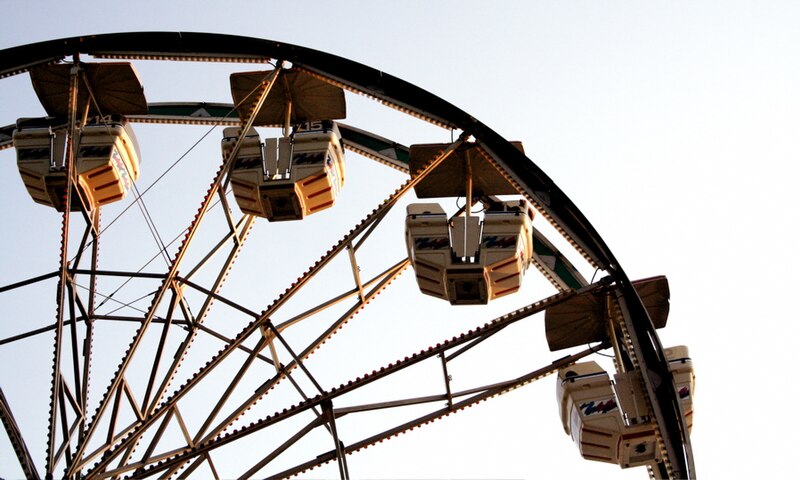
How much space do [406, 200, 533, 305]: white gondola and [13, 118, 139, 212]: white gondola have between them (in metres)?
4.23

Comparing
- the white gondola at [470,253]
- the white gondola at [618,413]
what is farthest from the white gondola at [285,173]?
the white gondola at [618,413]

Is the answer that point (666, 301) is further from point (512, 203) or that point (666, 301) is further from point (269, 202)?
point (269, 202)

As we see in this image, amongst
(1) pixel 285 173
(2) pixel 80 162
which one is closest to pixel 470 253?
(1) pixel 285 173

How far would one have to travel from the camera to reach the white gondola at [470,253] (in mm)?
15602

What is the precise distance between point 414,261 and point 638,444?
337cm

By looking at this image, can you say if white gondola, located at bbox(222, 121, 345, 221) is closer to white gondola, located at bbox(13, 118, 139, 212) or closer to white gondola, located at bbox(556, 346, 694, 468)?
white gondola, located at bbox(13, 118, 139, 212)

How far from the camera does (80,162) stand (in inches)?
680

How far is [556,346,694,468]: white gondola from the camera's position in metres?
15.1

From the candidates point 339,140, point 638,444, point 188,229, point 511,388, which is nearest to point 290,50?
point 339,140

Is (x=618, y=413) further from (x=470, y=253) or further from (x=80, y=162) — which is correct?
(x=80, y=162)

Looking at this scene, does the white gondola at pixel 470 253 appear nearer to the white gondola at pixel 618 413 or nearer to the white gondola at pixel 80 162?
the white gondola at pixel 618 413

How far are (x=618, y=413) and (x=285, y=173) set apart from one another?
5.13 metres

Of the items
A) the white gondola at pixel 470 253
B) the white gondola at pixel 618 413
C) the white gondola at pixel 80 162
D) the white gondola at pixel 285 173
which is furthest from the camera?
the white gondola at pixel 80 162

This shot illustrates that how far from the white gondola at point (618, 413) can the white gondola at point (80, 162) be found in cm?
657
